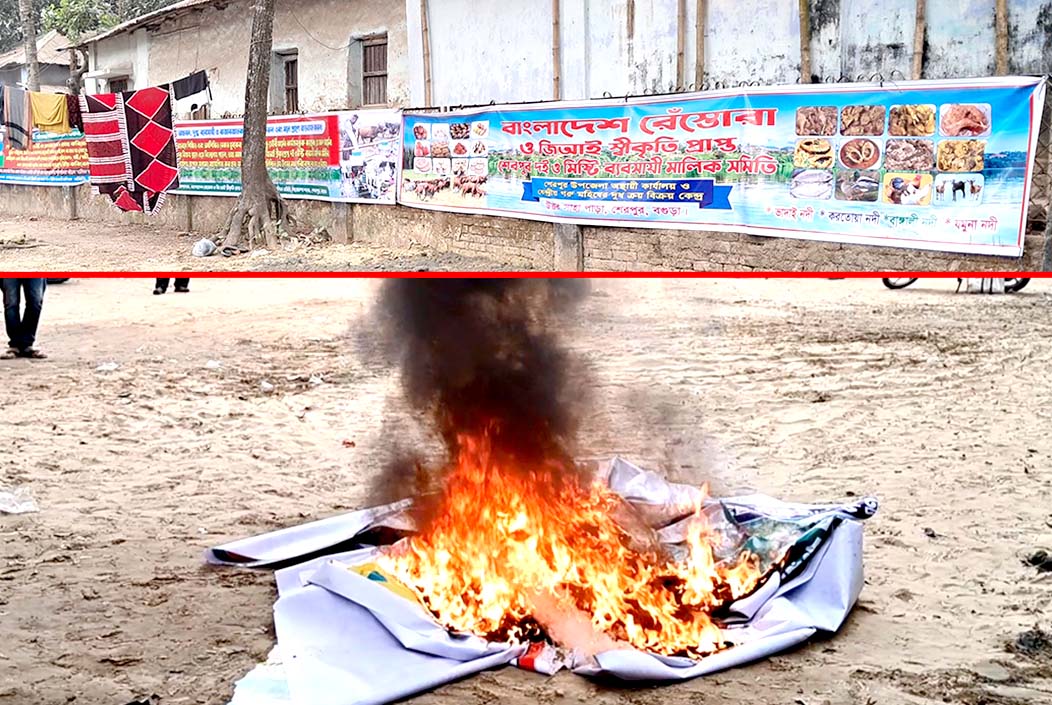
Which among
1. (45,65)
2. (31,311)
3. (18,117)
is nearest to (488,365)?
(31,311)

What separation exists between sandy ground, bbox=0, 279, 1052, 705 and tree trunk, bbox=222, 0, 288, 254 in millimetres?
1587

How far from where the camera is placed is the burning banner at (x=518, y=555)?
3.18m

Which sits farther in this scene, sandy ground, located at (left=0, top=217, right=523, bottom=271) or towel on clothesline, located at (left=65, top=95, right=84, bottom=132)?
towel on clothesline, located at (left=65, top=95, right=84, bottom=132)

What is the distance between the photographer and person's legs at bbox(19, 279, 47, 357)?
5.62 m

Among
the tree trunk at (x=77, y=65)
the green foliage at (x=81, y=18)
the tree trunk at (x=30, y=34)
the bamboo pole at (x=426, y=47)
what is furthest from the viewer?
the green foliage at (x=81, y=18)

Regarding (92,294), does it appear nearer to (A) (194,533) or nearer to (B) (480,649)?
(A) (194,533)

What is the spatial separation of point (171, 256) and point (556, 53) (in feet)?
15.3

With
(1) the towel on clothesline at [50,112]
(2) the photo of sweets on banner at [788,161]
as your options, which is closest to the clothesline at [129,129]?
(1) the towel on clothesline at [50,112]

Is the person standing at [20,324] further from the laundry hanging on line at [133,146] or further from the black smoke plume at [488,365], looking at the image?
the laundry hanging on line at [133,146]

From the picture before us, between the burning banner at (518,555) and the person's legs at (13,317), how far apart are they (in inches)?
107

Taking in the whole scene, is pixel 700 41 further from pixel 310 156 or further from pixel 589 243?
pixel 310 156

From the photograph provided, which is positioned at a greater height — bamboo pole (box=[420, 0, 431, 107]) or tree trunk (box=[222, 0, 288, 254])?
bamboo pole (box=[420, 0, 431, 107])

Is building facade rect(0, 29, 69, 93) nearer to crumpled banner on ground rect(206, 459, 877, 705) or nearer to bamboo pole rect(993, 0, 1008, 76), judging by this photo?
bamboo pole rect(993, 0, 1008, 76)

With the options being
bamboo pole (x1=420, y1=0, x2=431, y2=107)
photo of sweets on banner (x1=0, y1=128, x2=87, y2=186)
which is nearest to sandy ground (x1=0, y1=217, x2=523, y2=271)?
photo of sweets on banner (x1=0, y1=128, x2=87, y2=186)
